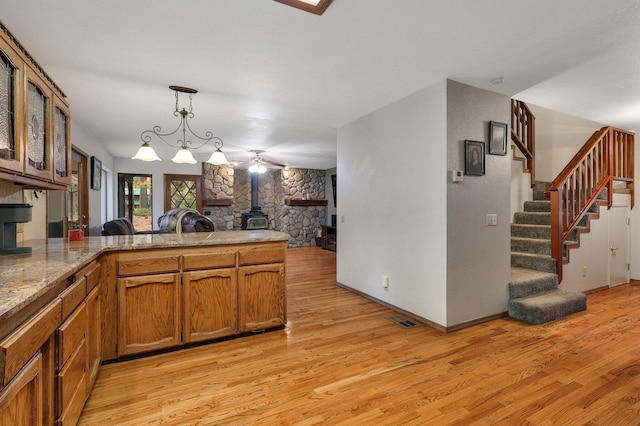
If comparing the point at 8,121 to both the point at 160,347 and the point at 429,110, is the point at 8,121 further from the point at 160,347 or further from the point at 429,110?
the point at 429,110

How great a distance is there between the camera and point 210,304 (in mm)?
2609

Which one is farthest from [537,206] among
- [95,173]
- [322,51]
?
[95,173]

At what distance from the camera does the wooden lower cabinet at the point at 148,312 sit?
7.59 ft

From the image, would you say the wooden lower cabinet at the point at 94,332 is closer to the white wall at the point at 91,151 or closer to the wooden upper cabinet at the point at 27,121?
the wooden upper cabinet at the point at 27,121

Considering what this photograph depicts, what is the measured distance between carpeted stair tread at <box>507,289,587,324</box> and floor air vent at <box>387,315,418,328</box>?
111 cm

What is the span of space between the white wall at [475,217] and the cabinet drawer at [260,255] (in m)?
1.59

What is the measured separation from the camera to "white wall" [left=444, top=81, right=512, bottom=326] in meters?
2.89

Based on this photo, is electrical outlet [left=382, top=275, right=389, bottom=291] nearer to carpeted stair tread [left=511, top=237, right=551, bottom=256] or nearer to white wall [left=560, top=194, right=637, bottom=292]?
carpeted stair tread [left=511, top=237, right=551, bottom=256]

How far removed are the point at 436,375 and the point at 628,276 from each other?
4.69 metres

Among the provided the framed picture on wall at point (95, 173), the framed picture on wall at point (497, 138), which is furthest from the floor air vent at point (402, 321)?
the framed picture on wall at point (95, 173)

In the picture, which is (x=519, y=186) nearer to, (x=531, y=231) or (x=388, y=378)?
(x=531, y=231)

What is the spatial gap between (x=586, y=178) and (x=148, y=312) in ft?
17.7

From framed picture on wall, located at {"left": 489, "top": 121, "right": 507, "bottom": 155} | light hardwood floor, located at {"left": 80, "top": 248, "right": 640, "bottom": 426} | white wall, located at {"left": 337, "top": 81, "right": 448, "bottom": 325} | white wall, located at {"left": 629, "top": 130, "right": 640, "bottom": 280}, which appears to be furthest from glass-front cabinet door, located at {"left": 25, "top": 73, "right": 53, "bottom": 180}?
white wall, located at {"left": 629, "top": 130, "right": 640, "bottom": 280}

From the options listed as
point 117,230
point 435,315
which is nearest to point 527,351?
point 435,315
